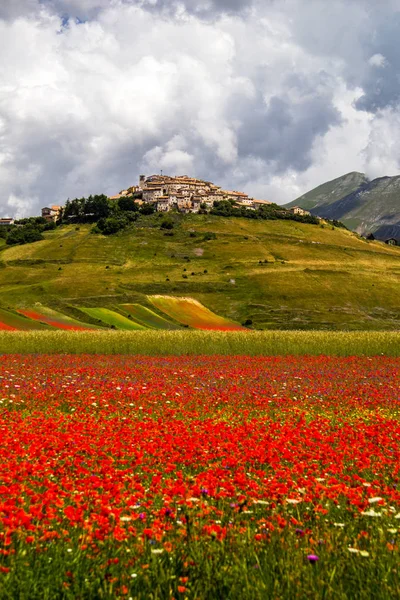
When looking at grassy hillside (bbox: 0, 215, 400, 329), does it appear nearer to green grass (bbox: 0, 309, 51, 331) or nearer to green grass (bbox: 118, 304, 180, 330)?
green grass (bbox: 118, 304, 180, 330)

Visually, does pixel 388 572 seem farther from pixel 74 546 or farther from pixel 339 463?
pixel 339 463

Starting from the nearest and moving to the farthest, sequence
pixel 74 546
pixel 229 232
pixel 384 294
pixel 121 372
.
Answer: pixel 74 546
pixel 121 372
pixel 384 294
pixel 229 232

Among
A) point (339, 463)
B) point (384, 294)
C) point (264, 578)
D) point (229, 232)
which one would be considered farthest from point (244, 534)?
point (229, 232)

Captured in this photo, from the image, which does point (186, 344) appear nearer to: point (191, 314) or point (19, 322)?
point (19, 322)

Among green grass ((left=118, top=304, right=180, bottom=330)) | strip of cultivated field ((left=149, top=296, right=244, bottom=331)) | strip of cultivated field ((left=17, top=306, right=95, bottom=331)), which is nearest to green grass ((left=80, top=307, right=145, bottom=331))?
green grass ((left=118, top=304, right=180, bottom=330))

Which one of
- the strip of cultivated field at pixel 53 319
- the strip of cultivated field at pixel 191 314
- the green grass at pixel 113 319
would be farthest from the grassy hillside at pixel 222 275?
the strip of cultivated field at pixel 53 319

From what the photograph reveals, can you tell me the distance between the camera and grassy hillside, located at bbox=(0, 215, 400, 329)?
10800cm

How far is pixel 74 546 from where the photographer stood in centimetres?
634

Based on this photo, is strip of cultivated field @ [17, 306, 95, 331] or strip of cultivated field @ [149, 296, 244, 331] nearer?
strip of cultivated field @ [17, 306, 95, 331]

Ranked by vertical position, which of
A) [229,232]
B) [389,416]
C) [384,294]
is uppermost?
[229,232]

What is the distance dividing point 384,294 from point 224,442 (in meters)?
121

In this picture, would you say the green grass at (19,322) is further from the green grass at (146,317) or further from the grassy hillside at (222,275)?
the green grass at (146,317)

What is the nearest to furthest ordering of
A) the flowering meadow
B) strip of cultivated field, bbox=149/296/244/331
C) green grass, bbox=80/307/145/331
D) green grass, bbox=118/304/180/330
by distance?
the flowering meadow
green grass, bbox=80/307/145/331
green grass, bbox=118/304/180/330
strip of cultivated field, bbox=149/296/244/331

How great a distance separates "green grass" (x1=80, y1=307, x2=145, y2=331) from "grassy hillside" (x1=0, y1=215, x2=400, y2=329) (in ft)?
7.15
